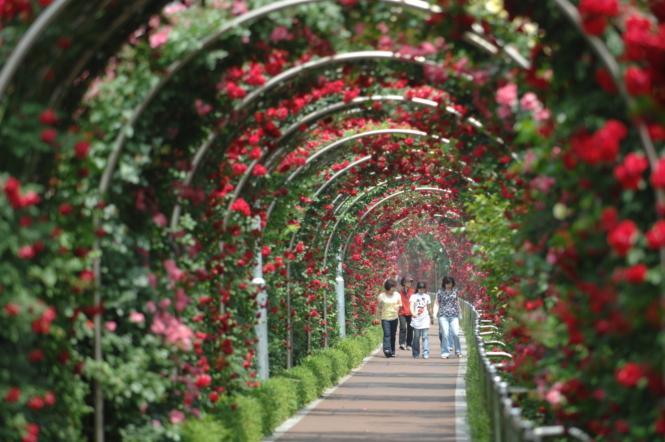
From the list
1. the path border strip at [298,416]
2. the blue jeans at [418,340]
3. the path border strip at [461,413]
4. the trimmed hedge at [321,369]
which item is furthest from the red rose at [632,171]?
the blue jeans at [418,340]

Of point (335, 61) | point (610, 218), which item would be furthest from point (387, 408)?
point (610, 218)

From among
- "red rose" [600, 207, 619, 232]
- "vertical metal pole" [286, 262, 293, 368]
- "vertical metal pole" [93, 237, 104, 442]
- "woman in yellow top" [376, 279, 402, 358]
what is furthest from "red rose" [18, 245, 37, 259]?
"woman in yellow top" [376, 279, 402, 358]

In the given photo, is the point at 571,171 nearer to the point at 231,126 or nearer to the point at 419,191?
the point at 231,126

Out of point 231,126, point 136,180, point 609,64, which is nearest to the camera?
point 609,64

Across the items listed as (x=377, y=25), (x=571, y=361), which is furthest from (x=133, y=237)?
(x=571, y=361)

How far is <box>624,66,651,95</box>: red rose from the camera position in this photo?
4.88m

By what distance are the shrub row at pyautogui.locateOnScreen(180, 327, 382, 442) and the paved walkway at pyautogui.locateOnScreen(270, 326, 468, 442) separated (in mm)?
189

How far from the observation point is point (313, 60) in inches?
384

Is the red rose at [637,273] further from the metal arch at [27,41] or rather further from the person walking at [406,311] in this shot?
the person walking at [406,311]

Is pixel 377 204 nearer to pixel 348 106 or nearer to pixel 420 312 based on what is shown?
pixel 420 312

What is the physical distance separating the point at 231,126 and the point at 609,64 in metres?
4.87

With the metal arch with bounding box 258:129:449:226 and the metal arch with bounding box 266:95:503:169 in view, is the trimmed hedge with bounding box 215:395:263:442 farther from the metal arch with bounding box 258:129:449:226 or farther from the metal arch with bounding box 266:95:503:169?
the metal arch with bounding box 258:129:449:226

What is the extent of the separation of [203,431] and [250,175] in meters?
3.31

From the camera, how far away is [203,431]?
9.10m
